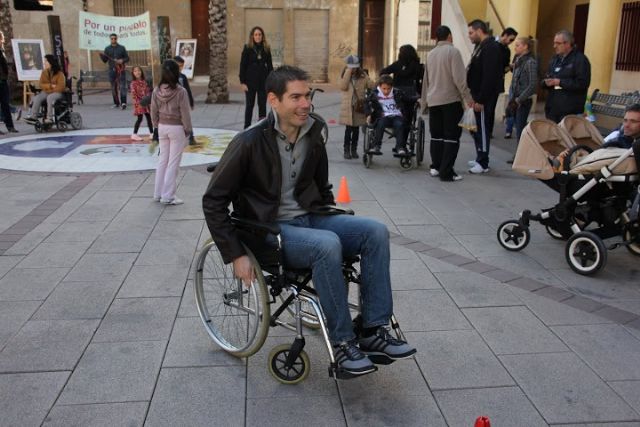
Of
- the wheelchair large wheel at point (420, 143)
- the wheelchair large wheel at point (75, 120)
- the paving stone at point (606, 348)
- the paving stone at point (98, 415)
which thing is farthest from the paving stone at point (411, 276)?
the wheelchair large wheel at point (75, 120)

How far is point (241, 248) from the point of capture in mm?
3320

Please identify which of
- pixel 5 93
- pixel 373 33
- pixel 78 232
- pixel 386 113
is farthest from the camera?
pixel 373 33

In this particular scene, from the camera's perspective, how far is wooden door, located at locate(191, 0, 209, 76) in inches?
912

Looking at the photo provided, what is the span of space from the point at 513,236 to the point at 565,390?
2358mm

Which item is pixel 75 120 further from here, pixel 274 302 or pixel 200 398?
pixel 200 398

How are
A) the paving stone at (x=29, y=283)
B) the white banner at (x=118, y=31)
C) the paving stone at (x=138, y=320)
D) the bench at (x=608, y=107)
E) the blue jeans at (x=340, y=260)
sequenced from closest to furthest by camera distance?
the blue jeans at (x=340, y=260) < the paving stone at (x=138, y=320) < the paving stone at (x=29, y=283) < the bench at (x=608, y=107) < the white banner at (x=118, y=31)

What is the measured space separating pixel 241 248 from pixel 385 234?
2.45 ft

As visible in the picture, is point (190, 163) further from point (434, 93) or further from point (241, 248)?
point (241, 248)

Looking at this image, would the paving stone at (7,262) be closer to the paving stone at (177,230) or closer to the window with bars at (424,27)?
the paving stone at (177,230)

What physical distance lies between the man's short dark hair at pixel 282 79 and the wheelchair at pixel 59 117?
392 inches

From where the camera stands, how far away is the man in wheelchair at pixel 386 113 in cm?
902

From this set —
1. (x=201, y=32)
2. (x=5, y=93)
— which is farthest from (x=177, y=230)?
(x=201, y=32)

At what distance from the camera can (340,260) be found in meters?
3.22

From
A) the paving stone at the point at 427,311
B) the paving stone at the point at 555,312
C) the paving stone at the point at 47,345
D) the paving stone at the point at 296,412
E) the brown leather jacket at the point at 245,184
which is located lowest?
the paving stone at the point at 296,412
